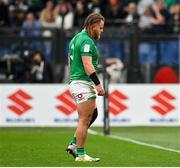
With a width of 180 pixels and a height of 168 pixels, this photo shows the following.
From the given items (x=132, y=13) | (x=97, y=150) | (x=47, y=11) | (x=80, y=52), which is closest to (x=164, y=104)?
(x=132, y=13)

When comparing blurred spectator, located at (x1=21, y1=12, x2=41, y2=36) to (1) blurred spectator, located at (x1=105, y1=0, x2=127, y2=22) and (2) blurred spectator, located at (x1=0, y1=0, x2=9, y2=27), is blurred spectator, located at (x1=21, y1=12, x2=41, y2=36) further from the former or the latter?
(1) blurred spectator, located at (x1=105, y1=0, x2=127, y2=22)

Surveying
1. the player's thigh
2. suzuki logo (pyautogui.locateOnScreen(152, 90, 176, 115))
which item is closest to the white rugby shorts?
the player's thigh

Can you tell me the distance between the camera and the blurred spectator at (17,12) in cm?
2632

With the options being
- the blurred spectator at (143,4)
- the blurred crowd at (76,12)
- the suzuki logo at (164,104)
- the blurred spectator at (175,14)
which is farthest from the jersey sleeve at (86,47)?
the blurred spectator at (143,4)

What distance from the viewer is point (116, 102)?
2386 cm

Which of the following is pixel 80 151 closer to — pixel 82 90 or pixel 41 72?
pixel 82 90

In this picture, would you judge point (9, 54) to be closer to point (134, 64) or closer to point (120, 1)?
point (134, 64)

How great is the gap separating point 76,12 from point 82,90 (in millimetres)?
13534

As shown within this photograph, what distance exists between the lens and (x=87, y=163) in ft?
41.3

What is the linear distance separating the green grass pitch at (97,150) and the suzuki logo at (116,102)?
155 cm

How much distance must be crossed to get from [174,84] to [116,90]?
159 cm

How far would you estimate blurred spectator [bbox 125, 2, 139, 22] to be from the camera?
26.5 metres

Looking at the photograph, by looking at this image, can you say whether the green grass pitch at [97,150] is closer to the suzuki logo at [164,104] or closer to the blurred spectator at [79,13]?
the suzuki logo at [164,104]

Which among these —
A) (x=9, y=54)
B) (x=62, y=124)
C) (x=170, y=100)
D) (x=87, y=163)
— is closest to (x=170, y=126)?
(x=170, y=100)
